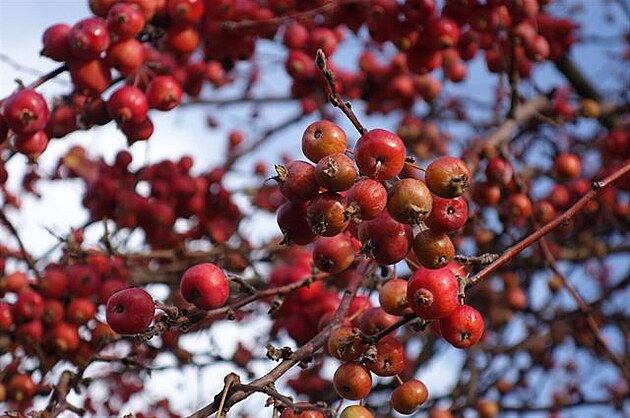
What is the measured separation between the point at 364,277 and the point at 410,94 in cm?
259

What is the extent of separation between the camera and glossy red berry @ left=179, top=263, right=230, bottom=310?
2.02m

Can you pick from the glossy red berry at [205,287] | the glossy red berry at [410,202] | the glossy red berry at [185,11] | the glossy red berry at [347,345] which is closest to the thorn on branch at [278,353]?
the glossy red berry at [347,345]

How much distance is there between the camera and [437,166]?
186cm

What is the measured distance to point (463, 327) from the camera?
1850 mm

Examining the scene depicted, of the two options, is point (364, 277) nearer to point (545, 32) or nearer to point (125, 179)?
point (125, 179)

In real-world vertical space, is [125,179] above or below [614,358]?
above

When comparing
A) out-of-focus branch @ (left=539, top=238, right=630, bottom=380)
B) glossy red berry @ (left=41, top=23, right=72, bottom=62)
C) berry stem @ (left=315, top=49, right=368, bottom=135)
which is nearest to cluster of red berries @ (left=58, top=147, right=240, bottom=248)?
glossy red berry @ (left=41, top=23, right=72, bottom=62)

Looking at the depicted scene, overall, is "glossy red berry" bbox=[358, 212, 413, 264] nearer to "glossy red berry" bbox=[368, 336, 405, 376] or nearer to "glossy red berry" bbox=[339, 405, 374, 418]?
"glossy red berry" bbox=[368, 336, 405, 376]

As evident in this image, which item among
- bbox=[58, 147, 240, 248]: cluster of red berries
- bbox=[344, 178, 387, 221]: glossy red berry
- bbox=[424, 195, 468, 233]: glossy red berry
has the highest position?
bbox=[344, 178, 387, 221]: glossy red berry

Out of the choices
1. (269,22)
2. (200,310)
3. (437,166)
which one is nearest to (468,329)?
(437,166)

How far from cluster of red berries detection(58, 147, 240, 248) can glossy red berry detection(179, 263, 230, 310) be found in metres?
1.91

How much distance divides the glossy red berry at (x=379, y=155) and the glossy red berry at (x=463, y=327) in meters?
0.38

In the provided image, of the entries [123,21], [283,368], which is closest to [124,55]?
[123,21]

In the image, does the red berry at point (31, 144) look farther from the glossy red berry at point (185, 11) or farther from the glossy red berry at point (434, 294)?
the glossy red berry at point (434, 294)
